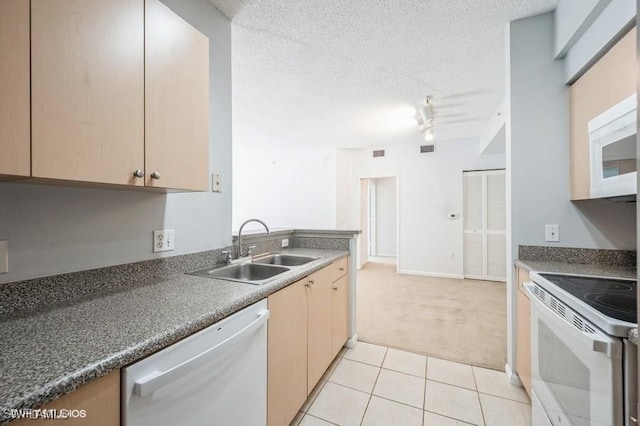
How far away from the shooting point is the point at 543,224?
183 centimetres

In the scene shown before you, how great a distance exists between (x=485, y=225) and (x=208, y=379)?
199 inches

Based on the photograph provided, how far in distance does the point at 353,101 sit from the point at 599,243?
103 inches

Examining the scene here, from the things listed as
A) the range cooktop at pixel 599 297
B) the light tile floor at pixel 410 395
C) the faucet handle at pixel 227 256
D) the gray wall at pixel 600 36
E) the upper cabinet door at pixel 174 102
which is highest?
the gray wall at pixel 600 36

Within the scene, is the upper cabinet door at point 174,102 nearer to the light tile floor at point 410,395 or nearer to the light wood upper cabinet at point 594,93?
the light tile floor at point 410,395

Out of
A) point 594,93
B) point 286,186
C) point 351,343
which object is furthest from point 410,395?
point 286,186

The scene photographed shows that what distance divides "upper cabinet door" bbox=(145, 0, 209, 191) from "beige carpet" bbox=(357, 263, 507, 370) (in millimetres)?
2275

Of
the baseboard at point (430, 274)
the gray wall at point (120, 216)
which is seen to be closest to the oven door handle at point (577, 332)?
the gray wall at point (120, 216)

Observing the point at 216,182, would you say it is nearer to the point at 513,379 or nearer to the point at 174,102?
the point at 174,102

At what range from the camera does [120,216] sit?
4.07ft

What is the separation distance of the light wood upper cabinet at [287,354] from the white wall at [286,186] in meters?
3.87

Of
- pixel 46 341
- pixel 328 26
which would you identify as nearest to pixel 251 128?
pixel 328 26

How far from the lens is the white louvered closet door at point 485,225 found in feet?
15.0

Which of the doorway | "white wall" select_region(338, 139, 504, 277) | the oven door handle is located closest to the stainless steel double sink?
the oven door handle

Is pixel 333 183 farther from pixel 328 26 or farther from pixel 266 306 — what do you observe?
pixel 266 306
